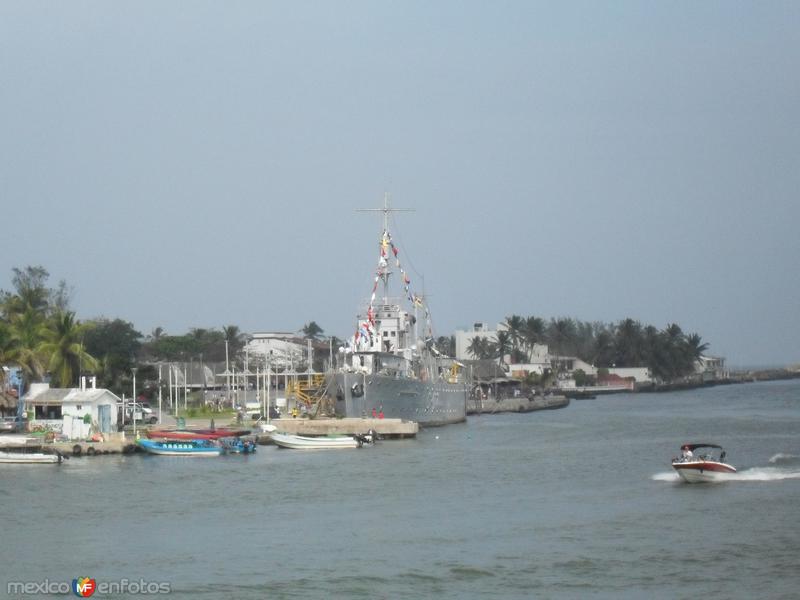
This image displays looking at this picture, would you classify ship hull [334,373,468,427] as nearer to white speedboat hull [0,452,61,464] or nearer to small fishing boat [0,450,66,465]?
small fishing boat [0,450,66,465]

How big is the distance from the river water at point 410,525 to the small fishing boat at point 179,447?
2.89ft

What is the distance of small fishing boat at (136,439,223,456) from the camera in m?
60.5

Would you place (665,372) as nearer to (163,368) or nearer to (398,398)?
(163,368)

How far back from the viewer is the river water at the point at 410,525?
29.9 metres

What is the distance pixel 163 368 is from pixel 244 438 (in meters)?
60.6

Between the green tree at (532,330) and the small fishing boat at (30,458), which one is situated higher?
the green tree at (532,330)

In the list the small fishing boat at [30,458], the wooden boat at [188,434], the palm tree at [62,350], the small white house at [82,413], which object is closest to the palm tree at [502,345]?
the palm tree at [62,350]

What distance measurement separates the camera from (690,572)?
30391 millimetres

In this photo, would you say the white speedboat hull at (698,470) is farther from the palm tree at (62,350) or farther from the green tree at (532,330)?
the green tree at (532,330)

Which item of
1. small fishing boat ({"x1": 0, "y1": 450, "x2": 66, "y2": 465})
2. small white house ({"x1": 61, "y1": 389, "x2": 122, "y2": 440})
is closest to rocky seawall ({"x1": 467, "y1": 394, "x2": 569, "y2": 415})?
small white house ({"x1": 61, "y1": 389, "x2": 122, "y2": 440})

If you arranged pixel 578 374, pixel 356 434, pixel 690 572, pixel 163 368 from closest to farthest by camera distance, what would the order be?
pixel 690 572 < pixel 356 434 < pixel 163 368 < pixel 578 374

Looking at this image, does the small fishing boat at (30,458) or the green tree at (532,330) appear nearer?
the small fishing boat at (30,458)

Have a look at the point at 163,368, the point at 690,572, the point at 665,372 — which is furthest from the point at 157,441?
the point at 665,372

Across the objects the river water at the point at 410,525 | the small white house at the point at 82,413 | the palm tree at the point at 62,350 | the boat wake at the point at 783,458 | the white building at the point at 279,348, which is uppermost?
the white building at the point at 279,348
